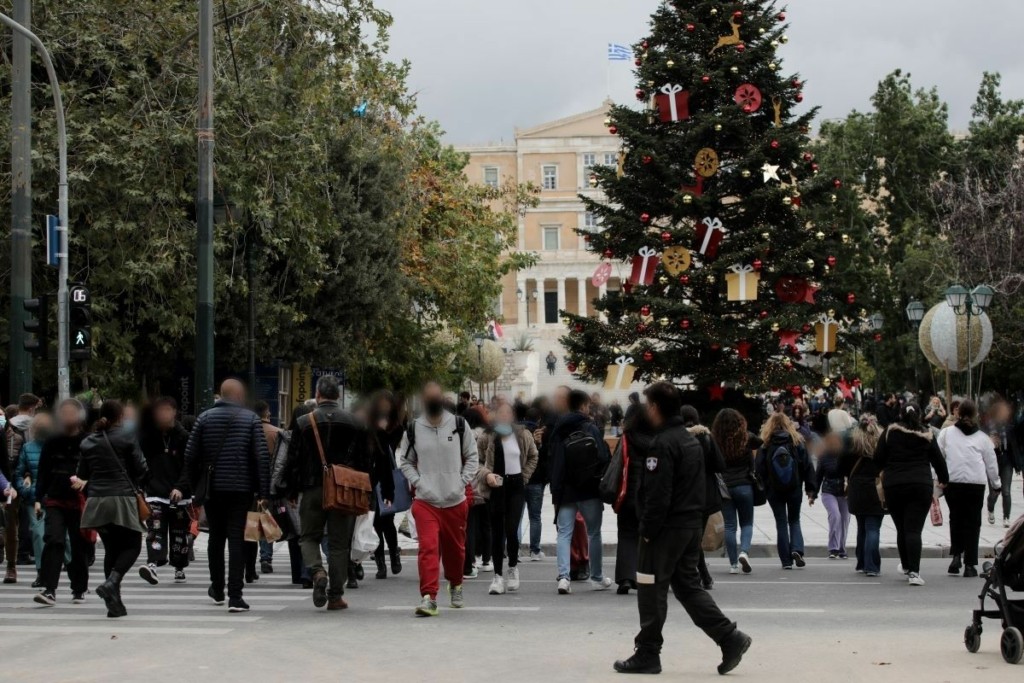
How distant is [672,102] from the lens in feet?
104

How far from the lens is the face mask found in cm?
1213

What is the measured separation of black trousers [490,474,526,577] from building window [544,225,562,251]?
3942 inches

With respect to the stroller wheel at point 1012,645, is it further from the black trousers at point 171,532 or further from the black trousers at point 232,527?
the black trousers at point 171,532

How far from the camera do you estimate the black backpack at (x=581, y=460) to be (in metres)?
13.8

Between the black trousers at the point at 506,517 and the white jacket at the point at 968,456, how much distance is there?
4.34 metres

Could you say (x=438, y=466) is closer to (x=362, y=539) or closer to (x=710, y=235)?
(x=362, y=539)

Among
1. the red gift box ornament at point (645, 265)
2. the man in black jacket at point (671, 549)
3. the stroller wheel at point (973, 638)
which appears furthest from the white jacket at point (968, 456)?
the red gift box ornament at point (645, 265)

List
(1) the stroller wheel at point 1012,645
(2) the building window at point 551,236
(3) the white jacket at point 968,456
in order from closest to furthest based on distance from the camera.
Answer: (1) the stroller wheel at point 1012,645
(3) the white jacket at point 968,456
(2) the building window at point 551,236

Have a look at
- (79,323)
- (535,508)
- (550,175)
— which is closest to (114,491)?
(535,508)

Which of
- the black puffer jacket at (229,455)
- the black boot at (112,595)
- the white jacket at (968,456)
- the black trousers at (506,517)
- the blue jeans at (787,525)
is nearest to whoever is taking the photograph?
the black boot at (112,595)

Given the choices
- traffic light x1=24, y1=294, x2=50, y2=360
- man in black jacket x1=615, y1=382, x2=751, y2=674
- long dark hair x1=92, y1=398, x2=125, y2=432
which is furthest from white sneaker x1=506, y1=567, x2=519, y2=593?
traffic light x1=24, y1=294, x2=50, y2=360

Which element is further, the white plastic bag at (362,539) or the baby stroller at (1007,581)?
the white plastic bag at (362,539)

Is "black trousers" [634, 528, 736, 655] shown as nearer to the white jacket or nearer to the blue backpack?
the white jacket

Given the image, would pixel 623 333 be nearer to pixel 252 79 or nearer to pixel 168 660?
pixel 252 79
